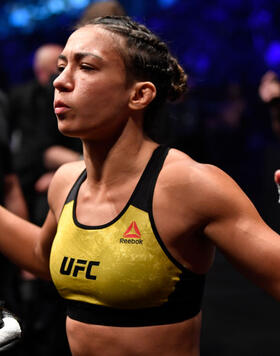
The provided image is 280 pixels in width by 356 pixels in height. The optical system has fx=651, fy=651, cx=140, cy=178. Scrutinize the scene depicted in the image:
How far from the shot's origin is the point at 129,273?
1724mm

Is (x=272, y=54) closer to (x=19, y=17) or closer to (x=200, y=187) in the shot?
(x=19, y=17)

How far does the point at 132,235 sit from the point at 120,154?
0.27 meters

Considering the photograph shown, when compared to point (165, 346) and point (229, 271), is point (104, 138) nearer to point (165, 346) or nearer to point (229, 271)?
point (165, 346)

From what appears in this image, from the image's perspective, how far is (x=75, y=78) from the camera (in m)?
1.81

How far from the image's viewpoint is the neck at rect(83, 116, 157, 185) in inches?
73.9

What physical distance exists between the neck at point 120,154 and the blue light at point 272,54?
534 centimetres

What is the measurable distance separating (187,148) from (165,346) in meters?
1.84

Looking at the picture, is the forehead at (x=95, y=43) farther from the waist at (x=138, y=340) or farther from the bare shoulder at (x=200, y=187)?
the waist at (x=138, y=340)

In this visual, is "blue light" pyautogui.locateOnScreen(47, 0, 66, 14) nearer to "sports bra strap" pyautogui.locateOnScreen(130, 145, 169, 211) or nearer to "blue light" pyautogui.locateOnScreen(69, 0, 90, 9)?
"blue light" pyautogui.locateOnScreen(69, 0, 90, 9)

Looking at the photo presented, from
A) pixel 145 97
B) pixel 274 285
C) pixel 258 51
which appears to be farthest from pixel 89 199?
pixel 258 51

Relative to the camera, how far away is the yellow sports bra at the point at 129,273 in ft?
5.66

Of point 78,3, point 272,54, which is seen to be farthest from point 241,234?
point 78,3

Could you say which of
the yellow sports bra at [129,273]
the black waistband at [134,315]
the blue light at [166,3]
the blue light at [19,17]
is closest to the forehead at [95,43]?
the yellow sports bra at [129,273]

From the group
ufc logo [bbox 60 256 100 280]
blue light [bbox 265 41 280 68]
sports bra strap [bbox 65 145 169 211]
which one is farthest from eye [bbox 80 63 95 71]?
blue light [bbox 265 41 280 68]
